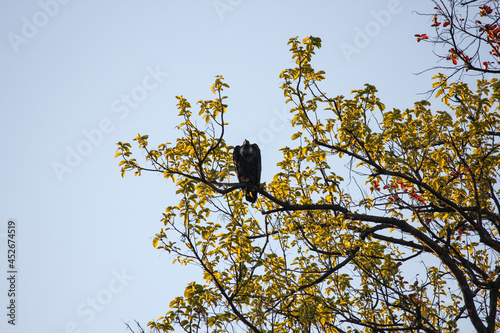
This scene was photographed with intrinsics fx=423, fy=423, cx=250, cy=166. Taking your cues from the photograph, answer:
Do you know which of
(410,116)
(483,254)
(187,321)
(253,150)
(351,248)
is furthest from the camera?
(253,150)

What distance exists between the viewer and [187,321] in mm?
5484

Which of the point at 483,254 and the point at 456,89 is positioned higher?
the point at 456,89

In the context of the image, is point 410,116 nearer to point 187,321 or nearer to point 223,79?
point 223,79

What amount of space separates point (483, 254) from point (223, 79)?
4971 mm

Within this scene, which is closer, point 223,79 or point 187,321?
point 187,321

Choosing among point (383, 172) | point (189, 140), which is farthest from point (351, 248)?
point (189, 140)

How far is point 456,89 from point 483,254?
2.88 meters

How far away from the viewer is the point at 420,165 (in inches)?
221

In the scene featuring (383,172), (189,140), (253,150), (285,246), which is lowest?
(285,246)

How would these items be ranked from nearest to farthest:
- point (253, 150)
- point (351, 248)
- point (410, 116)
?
point (351, 248) → point (410, 116) → point (253, 150)

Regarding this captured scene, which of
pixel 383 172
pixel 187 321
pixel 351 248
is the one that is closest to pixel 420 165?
pixel 383 172

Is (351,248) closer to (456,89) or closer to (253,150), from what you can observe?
(456,89)

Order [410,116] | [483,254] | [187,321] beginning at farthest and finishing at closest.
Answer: [483,254]
[410,116]
[187,321]

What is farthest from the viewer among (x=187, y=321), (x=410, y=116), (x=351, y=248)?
(x=410, y=116)
